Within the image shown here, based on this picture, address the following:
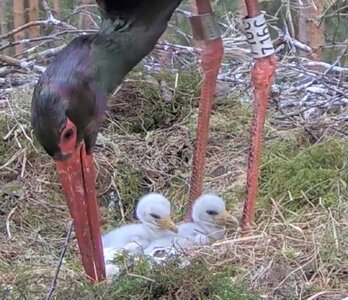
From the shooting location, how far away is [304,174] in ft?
11.9

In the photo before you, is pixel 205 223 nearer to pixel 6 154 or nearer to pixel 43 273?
pixel 43 273

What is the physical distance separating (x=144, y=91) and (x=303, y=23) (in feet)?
6.78

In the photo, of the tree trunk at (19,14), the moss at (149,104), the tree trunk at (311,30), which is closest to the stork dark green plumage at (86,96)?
the moss at (149,104)

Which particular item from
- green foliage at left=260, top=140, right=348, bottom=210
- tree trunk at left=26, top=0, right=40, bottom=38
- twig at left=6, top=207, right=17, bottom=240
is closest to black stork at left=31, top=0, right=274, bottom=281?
green foliage at left=260, top=140, right=348, bottom=210

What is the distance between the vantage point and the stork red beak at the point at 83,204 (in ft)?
9.47

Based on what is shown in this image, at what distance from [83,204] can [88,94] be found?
0.34 meters

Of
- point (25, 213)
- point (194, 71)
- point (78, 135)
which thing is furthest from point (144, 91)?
point (78, 135)

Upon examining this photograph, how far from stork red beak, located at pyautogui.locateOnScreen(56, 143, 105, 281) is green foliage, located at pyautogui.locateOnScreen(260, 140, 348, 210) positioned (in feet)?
Answer: 2.78

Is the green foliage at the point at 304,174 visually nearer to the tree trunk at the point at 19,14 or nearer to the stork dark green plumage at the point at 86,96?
the stork dark green plumage at the point at 86,96

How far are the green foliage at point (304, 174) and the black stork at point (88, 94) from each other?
241 mm

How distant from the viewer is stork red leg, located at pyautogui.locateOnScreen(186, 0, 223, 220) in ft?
11.7

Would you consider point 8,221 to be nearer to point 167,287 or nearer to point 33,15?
point 167,287

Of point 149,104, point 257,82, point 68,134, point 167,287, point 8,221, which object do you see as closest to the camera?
point 167,287

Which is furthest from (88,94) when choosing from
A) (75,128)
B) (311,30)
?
(311,30)
